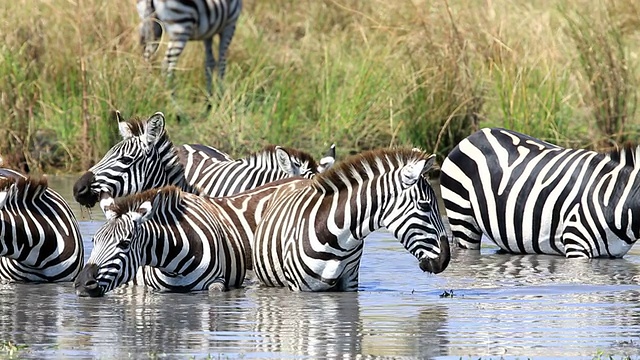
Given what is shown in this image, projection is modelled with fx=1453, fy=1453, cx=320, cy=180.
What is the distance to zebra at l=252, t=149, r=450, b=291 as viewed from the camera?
9453 millimetres

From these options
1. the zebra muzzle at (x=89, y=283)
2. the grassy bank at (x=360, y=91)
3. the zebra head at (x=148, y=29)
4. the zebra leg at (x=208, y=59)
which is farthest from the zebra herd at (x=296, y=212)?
the zebra leg at (x=208, y=59)

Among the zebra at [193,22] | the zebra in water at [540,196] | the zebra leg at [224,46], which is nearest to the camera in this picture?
the zebra in water at [540,196]

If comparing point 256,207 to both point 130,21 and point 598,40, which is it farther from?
point 130,21

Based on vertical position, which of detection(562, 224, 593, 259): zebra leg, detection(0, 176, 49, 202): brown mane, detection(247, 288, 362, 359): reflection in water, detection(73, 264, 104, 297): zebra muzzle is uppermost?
detection(0, 176, 49, 202): brown mane

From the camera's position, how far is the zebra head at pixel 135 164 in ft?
37.7

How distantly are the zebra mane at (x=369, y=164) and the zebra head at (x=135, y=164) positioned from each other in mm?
2276

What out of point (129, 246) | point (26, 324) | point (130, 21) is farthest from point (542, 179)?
point (130, 21)

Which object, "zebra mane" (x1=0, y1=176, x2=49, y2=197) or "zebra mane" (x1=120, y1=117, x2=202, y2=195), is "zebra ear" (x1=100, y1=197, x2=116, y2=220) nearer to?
"zebra mane" (x1=0, y1=176, x2=49, y2=197)

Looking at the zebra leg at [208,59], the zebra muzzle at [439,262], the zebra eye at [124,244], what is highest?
the zebra leg at [208,59]

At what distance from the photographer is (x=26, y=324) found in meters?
8.82

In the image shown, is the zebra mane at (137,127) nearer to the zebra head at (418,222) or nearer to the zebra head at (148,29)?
the zebra head at (418,222)

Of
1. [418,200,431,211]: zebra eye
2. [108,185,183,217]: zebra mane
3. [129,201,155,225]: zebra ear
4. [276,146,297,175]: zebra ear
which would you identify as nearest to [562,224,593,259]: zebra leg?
[276,146,297,175]: zebra ear

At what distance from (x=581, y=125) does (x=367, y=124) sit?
101 inches

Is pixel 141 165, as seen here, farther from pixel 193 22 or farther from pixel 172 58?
Result: pixel 193 22
